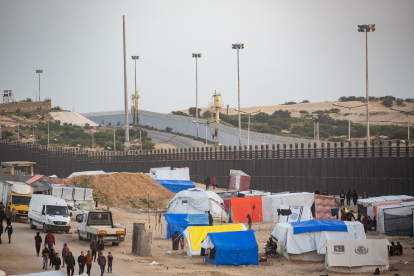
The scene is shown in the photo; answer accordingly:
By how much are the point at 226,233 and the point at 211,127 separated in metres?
76.8

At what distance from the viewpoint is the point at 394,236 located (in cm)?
2817

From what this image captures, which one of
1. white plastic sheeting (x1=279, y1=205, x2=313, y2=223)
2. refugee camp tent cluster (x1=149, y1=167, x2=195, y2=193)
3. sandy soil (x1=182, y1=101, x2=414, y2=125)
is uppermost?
sandy soil (x1=182, y1=101, x2=414, y2=125)

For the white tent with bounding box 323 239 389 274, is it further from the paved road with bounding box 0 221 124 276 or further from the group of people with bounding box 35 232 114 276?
the group of people with bounding box 35 232 114 276

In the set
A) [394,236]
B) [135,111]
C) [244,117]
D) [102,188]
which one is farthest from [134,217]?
[244,117]

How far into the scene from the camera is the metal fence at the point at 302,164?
37.9 m

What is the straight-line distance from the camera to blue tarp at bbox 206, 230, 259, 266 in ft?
72.5

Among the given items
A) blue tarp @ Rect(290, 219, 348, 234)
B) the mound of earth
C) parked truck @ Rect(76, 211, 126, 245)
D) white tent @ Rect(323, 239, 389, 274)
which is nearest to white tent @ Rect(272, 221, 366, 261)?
blue tarp @ Rect(290, 219, 348, 234)

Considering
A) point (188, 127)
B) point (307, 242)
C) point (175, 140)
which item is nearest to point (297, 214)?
point (307, 242)

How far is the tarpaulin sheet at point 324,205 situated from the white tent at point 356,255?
11560 mm

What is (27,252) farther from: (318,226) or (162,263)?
(318,226)

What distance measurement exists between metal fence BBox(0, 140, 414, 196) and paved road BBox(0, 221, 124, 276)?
2085 cm

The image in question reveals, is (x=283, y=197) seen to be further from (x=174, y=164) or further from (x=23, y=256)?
(x=174, y=164)

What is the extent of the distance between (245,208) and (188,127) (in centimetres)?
8366

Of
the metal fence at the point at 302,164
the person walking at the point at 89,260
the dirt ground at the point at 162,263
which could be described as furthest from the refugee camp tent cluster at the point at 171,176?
the person walking at the point at 89,260
